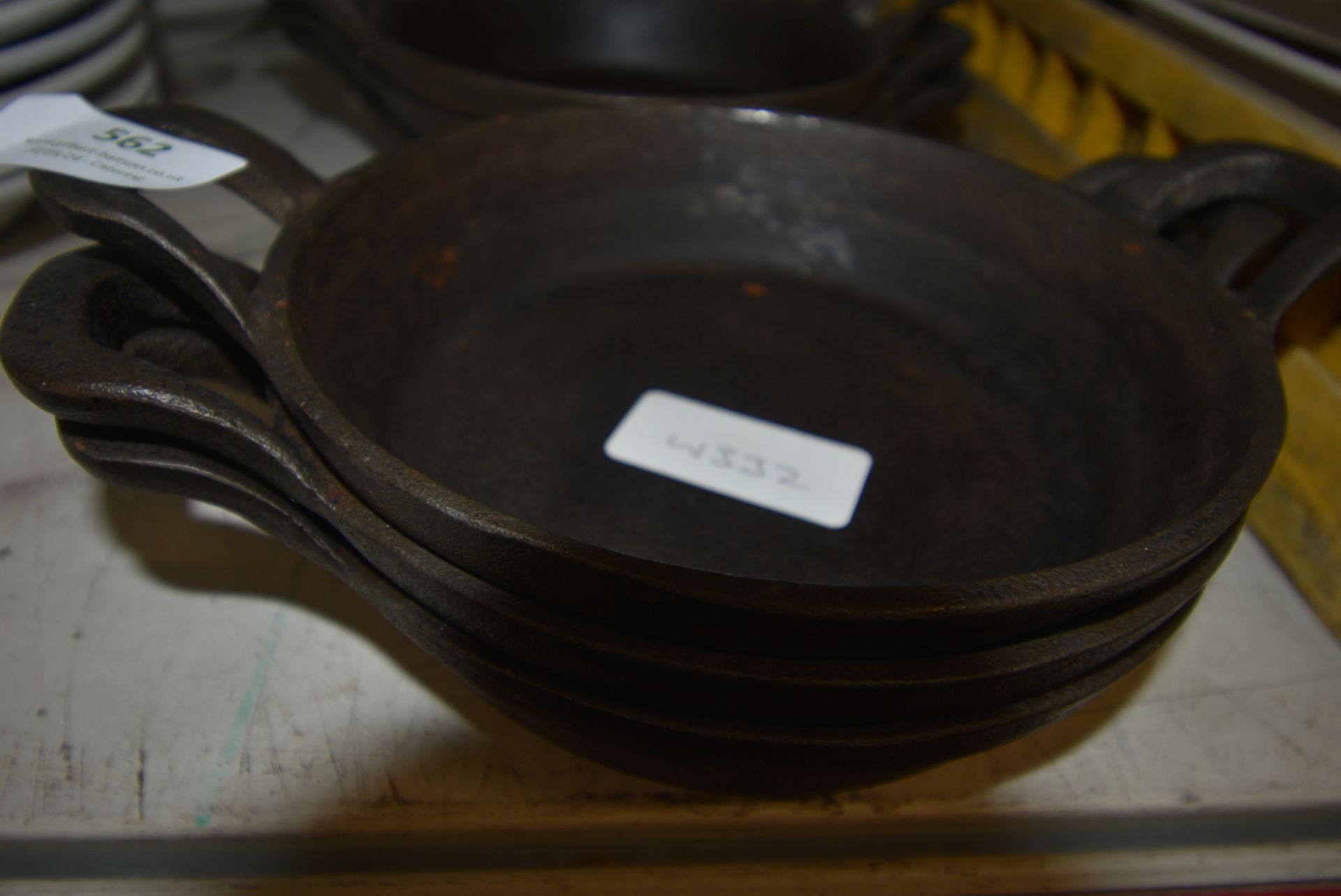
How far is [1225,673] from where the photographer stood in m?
0.48

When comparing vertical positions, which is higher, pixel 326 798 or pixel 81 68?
pixel 81 68

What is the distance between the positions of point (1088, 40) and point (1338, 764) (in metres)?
0.53

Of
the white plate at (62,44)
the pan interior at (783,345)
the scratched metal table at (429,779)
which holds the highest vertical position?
the white plate at (62,44)

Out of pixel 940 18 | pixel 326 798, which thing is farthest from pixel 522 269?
pixel 940 18

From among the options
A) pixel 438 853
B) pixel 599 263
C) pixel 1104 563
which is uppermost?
pixel 1104 563

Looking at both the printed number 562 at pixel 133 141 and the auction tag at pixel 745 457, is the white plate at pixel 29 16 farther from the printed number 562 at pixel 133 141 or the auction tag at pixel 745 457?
the auction tag at pixel 745 457

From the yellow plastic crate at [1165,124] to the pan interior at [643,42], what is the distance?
18cm

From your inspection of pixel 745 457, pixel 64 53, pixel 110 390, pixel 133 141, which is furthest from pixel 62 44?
pixel 745 457

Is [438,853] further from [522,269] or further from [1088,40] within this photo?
[1088,40]

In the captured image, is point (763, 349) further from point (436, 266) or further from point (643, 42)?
point (643, 42)

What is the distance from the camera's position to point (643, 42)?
0.88 m

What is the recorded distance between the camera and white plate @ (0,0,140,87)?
535mm

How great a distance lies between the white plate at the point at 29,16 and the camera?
0.53 meters

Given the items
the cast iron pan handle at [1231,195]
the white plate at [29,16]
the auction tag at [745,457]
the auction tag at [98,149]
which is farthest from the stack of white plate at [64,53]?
the cast iron pan handle at [1231,195]
